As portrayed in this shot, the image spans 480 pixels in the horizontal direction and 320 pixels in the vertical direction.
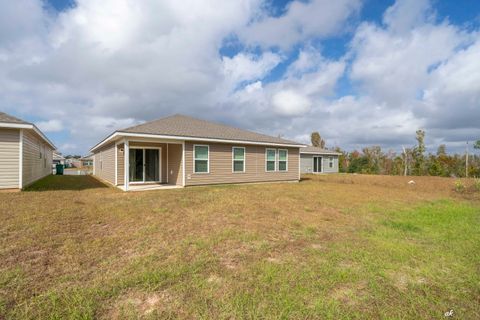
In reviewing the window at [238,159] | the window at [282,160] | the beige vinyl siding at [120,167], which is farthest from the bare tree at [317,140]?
the beige vinyl siding at [120,167]

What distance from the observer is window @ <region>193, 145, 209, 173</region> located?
41.4 feet

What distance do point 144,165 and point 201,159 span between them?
368 centimetres

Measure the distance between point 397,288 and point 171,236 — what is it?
3496 millimetres

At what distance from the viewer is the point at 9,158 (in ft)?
31.3

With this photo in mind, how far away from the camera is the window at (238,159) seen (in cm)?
1402

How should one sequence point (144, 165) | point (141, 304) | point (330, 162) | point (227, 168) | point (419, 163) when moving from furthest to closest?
1. point (330, 162)
2. point (419, 163)
3. point (144, 165)
4. point (227, 168)
5. point (141, 304)

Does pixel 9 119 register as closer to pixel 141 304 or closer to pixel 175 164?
pixel 175 164

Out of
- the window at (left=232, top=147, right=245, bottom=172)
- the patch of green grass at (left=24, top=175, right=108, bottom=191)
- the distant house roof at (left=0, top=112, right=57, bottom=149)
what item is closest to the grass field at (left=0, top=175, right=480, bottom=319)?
the distant house roof at (left=0, top=112, right=57, bottom=149)

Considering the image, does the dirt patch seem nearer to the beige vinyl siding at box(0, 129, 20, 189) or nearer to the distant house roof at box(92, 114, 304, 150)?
the distant house roof at box(92, 114, 304, 150)

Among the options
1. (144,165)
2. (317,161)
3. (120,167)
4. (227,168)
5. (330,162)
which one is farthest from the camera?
(330,162)

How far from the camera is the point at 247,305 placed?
98.0 inches

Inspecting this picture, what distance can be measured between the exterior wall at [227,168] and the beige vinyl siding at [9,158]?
6.49 meters

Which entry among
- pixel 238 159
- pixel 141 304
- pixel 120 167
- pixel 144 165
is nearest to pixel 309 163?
pixel 238 159

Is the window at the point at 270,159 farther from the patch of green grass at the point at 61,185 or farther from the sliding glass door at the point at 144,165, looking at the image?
the patch of green grass at the point at 61,185
